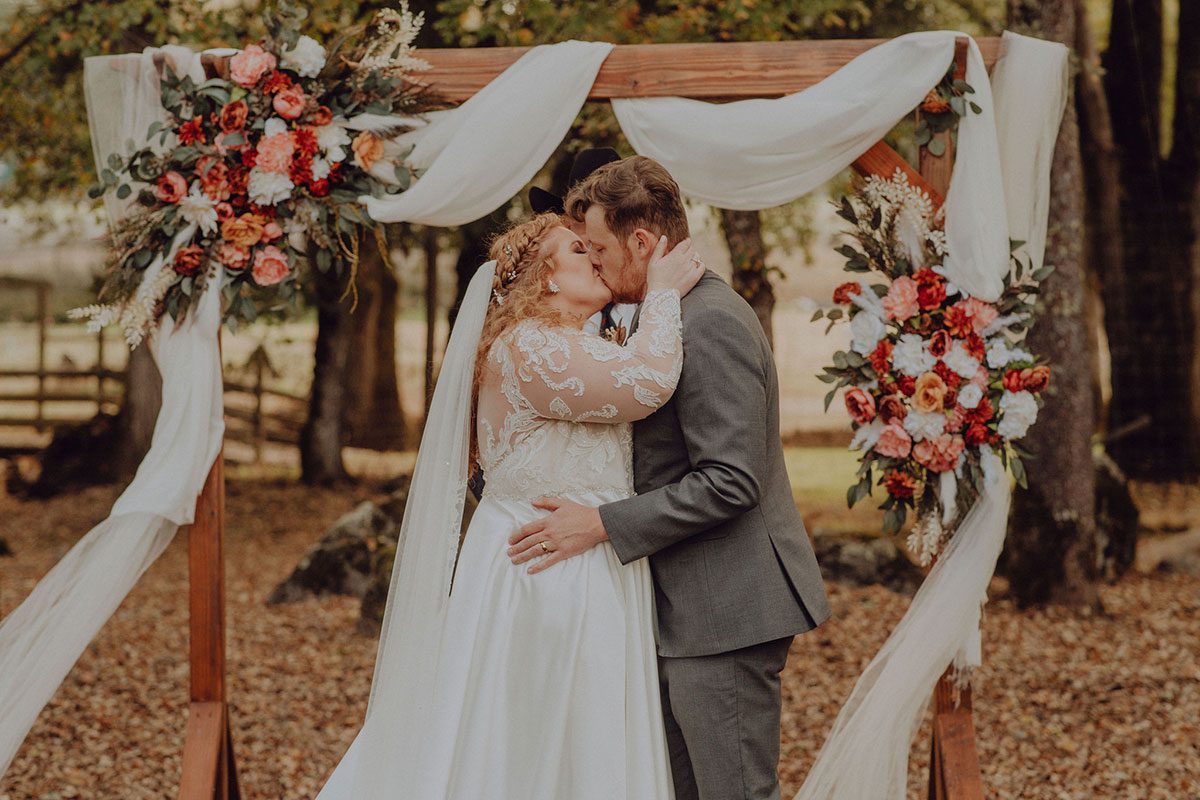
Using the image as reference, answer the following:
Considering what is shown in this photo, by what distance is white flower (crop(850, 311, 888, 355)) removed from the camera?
387 centimetres

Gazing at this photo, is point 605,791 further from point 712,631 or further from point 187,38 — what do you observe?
point 187,38

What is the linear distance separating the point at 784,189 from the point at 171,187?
75.5 inches

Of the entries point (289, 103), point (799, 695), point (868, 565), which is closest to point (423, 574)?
point (289, 103)

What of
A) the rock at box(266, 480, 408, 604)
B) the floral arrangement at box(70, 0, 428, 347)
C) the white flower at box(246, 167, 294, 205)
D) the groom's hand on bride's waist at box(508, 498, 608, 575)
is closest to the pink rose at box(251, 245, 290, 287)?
the floral arrangement at box(70, 0, 428, 347)

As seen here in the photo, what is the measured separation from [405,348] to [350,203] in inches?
559

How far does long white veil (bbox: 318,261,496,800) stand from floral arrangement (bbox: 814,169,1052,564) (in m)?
1.20

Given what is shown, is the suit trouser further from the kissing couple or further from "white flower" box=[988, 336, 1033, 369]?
"white flower" box=[988, 336, 1033, 369]

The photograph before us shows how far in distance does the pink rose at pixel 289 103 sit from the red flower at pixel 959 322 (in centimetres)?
212

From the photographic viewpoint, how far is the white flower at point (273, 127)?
381 cm

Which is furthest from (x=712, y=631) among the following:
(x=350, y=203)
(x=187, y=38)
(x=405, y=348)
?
(x=405, y=348)

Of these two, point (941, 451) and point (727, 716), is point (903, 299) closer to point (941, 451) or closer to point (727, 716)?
point (941, 451)

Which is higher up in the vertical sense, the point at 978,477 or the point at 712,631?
the point at 978,477

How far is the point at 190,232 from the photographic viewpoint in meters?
3.87

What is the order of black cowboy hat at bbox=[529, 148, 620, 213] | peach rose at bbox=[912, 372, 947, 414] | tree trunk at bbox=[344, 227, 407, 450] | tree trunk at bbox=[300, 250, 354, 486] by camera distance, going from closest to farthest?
black cowboy hat at bbox=[529, 148, 620, 213]
peach rose at bbox=[912, 372, 947, 414]
tree trunk at bbox=[300, 250, 354, 486]
tree trunk at bbox=[344, 227, 407, 450]
